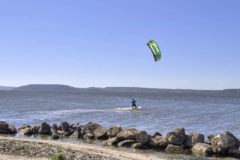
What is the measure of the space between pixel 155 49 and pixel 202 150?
5.78 meters

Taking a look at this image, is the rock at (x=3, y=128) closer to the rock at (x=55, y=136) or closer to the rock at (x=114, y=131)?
the rock at (x=55, y=136)

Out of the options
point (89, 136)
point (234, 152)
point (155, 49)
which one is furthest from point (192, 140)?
point (89, 136)

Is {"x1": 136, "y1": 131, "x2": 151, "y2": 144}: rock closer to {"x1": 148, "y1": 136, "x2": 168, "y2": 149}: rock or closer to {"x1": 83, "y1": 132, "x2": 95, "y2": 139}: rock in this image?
{"x1": 148, "y1": 136, "x2": 168, "y2": 149}: rock

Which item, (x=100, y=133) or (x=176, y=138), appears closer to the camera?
(x=176, y=138)

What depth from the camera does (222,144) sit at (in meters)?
20.5

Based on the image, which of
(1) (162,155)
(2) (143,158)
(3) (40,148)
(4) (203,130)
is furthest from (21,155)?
(4) (203,130)

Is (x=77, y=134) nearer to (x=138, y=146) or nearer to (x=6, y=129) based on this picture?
(x=6, y=129)

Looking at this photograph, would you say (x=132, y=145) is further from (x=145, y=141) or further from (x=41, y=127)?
(x=41, y=127)

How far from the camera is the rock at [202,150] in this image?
2034 cm

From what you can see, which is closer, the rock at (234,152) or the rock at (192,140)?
the rock at (234,152)

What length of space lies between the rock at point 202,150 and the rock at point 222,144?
0.75 feet

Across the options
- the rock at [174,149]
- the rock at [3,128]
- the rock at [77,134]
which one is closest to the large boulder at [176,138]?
the rock at [174,149]

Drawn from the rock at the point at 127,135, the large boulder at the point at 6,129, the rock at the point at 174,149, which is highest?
the rock at the point at 127,135

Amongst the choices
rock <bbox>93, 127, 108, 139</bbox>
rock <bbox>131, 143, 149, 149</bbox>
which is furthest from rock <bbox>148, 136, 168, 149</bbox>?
rock <bbox>93, 127, 108, 139</bbox>
